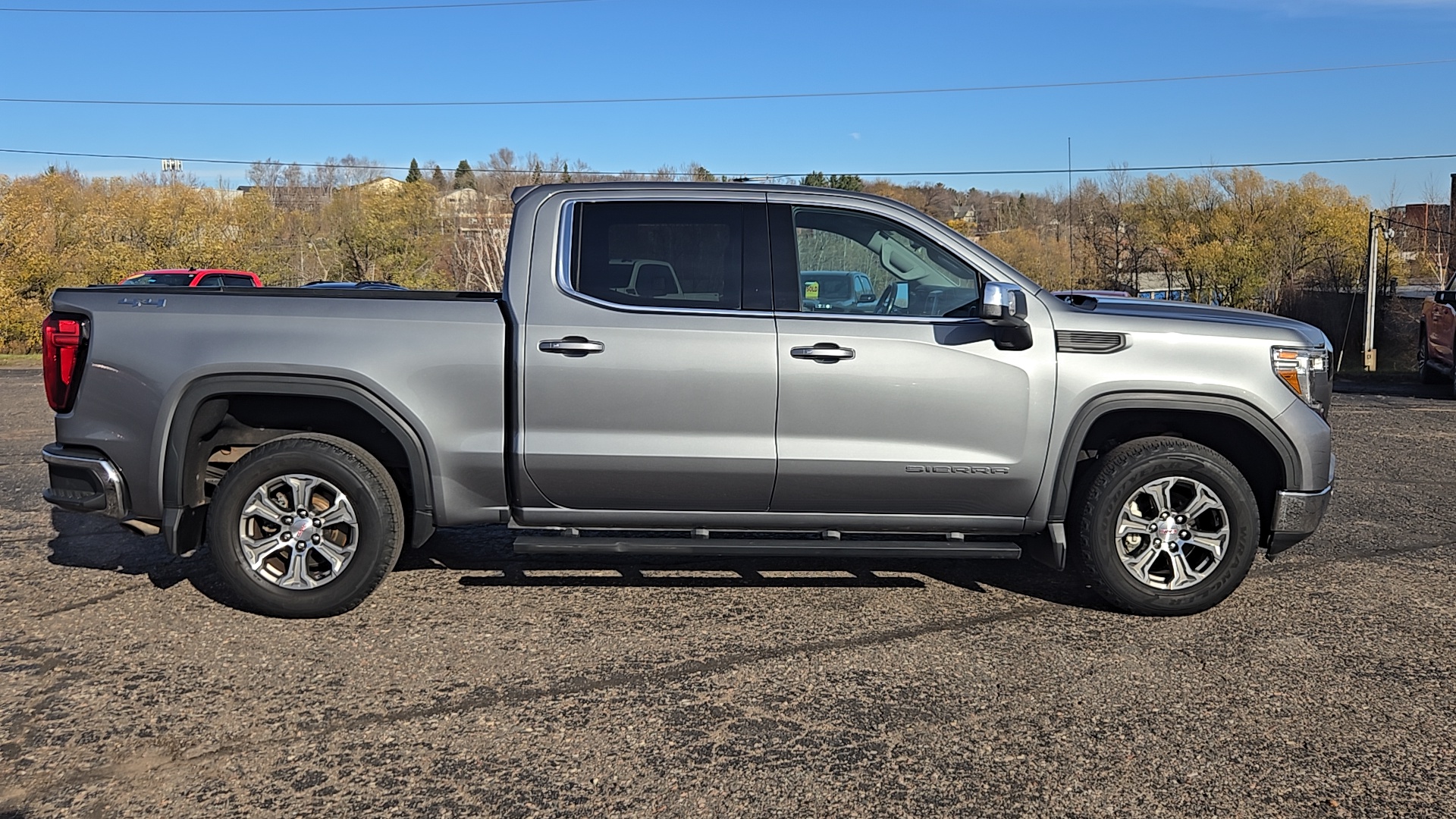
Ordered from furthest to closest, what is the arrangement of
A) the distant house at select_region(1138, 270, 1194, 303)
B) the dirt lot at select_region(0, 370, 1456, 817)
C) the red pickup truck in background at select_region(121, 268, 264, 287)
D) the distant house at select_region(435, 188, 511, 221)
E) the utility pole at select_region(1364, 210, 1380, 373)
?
the distant house at select_region(1138, 270, 1194, 303) → the distant house at select_region(435, 188, 511, 221) → the utility pole at select_region(1364, 210, 1380, 373) → the red pickup truck in background at select_region(121, 268, 264, 287) → the dirt lot at select_region(0, 370, 1456, 817)

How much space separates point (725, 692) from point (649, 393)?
4.62ft

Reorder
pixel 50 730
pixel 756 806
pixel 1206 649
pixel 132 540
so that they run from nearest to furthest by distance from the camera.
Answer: pixel 756 806 → pixel 50 730 → pixel 1206 649 → pixel 132 540

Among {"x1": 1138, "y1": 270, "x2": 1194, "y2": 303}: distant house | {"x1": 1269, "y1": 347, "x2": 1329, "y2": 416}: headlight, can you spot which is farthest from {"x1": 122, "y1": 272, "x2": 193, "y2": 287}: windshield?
{"x1": 1138, "y1": 270, "x2": 1194, "y2": 303}: distant house

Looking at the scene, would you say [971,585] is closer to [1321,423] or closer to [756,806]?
[1321,423]

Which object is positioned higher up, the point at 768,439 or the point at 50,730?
the point at 768,439

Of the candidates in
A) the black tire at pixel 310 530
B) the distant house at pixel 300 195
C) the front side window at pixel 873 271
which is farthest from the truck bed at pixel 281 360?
the distant house at pixel 300 195

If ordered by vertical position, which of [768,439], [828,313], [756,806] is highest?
[828,313]

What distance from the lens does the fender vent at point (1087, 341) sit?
5230mm

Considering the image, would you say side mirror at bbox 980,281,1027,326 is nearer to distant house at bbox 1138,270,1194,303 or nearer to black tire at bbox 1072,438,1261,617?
black tire at bbox 1072,438,1261,617

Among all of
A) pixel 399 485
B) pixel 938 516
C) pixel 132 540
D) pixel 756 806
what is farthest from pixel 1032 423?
pixel 132 540

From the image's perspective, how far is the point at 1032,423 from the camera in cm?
522

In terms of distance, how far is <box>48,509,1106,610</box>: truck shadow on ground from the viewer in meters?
5.89

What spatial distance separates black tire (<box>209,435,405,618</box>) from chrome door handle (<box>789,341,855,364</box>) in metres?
1.97

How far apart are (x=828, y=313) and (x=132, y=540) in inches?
176
